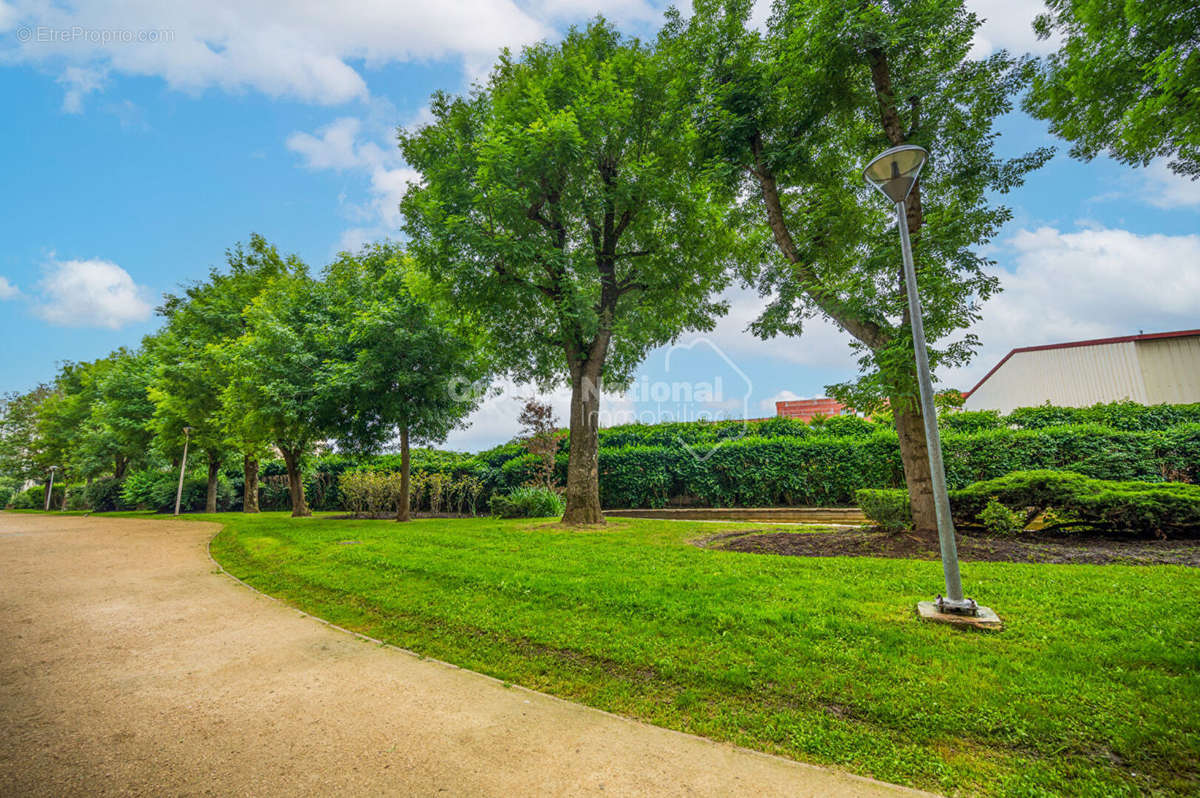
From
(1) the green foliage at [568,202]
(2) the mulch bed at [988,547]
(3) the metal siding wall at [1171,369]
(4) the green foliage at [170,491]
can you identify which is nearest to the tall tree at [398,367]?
A: (1) the green foliage at [568,202]

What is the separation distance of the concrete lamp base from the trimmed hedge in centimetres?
401

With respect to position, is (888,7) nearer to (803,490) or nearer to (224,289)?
(803,490)

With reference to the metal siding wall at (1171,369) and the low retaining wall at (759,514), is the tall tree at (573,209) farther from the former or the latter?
the metal siding wall at (1171,369)

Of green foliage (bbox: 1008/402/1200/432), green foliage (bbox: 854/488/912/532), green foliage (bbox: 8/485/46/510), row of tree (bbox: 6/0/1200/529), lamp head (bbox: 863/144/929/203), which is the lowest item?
green foliage (bbox: 8/485/46/510)

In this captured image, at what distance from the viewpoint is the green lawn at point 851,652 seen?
2.37 metres

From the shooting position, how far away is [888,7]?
25.1 ft

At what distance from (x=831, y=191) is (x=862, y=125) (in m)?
1.30

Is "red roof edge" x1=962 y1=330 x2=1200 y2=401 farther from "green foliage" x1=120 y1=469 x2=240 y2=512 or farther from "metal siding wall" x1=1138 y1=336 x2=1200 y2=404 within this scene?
"green foliage" x1=120 y1=469 x2=240 y2=512

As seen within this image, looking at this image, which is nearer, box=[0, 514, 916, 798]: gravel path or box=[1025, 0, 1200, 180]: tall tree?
box=[0, 514, 916, 798]: gravel path

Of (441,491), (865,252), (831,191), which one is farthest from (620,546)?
(441,491)

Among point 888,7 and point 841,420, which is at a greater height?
point 888,7

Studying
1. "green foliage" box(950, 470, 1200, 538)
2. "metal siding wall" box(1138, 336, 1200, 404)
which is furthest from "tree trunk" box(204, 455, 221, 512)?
"metal siding wall" box(1138, 336, 1200, 404)

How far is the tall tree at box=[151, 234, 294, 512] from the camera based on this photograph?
1909 centimetres

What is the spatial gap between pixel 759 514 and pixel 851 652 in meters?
10.2
